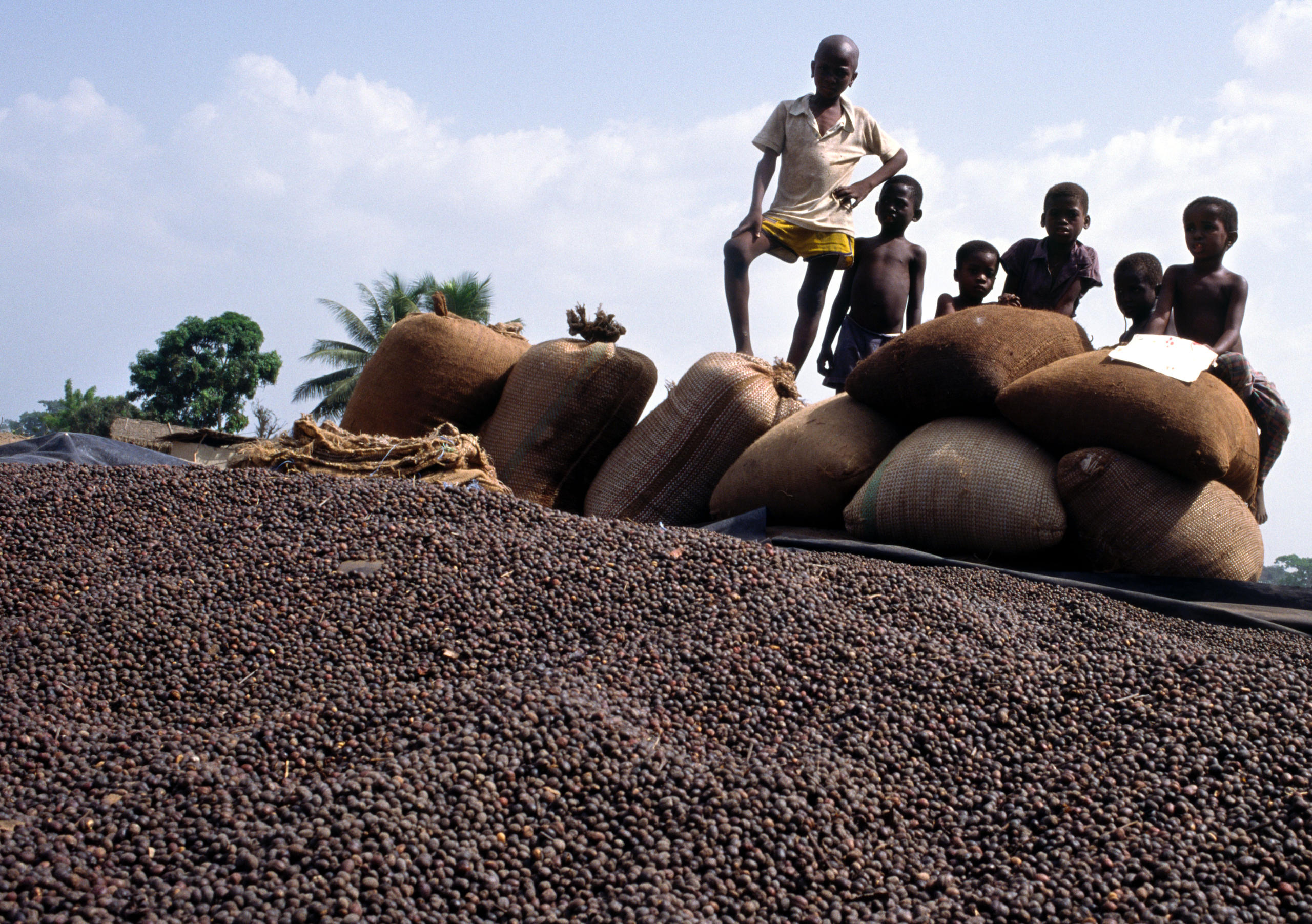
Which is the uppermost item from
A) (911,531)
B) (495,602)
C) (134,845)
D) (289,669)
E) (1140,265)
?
(1140,265)

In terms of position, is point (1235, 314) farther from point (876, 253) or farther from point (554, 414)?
point (554, 414)

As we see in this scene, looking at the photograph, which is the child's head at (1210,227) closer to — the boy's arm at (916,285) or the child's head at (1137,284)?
the child's head at (1137,284)

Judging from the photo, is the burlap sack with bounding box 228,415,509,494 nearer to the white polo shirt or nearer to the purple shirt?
the white polo shirt

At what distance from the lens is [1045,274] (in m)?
3.66

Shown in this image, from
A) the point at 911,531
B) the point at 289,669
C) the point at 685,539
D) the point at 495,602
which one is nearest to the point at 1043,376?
the point at 911,531

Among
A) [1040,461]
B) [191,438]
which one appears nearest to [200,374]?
[191,438]

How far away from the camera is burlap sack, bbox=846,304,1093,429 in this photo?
8.69 ft

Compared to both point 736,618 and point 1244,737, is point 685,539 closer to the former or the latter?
point 736,618

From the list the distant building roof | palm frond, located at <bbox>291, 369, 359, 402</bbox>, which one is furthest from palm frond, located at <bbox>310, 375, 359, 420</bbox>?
the distant building roof

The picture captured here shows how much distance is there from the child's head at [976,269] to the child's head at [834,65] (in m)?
0.83

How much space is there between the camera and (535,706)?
1.37m

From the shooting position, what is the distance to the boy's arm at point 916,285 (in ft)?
13.0

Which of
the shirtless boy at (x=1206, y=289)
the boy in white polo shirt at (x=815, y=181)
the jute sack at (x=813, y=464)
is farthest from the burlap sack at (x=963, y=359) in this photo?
the boy in white polo shirt at (x=815, y=181)

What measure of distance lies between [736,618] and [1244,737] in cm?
82
